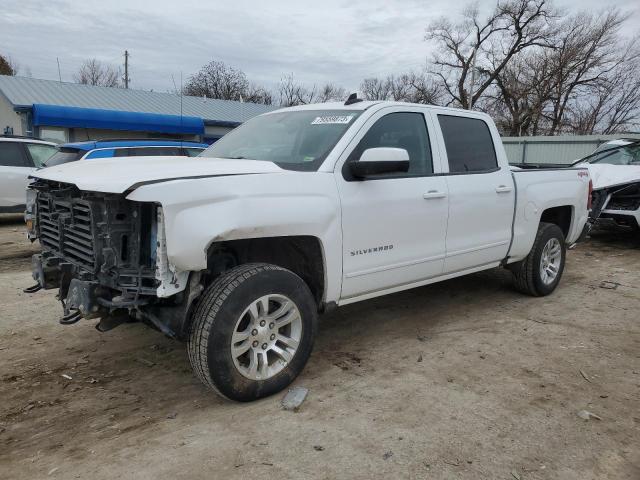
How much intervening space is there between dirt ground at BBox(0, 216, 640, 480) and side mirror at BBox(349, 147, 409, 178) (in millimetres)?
1460

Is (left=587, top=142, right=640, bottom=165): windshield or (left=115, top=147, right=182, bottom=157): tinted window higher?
(left=587, top=142, right=640, bottom=165): windshield

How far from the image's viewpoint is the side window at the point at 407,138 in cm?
398

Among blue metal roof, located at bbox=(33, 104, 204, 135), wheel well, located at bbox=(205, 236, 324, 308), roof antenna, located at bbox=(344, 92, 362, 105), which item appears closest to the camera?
wheel well, located at bbox=(205, 236, 324, 308)

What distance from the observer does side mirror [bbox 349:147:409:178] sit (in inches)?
139

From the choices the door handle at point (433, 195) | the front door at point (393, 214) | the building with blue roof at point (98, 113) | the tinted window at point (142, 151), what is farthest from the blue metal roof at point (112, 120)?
the door handle at point (433, 195)

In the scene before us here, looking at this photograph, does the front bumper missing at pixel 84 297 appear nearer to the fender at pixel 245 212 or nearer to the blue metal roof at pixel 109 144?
the fender at pixel 245 212

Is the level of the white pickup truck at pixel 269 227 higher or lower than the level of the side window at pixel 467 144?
lower

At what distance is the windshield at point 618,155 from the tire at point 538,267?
5.14 m

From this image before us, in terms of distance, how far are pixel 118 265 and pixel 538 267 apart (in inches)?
173

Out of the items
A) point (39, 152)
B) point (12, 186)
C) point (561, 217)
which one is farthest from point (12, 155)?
point (561, 217)

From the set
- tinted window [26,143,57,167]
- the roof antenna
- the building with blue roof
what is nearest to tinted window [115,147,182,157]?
tinted window [26,143,57,167]

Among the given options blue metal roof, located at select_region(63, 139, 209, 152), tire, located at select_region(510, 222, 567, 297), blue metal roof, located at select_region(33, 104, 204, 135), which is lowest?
tire, located at select_region(510, 222, 567, 297)

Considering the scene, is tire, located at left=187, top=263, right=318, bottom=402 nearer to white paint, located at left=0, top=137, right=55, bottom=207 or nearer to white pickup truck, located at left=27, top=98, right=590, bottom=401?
white pickup truck, located at left=27, top=98, right=590, bottom=401

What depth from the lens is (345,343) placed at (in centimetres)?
440
